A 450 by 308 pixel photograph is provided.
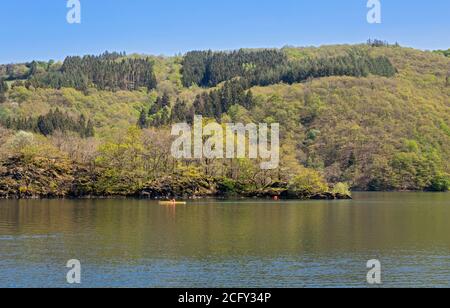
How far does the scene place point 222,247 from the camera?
2399 inches

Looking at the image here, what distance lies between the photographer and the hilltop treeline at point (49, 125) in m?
184

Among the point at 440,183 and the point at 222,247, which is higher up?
the point at 440,183

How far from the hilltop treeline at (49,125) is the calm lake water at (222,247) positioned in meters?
90.8

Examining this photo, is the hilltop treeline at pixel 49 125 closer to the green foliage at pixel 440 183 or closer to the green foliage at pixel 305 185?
the green foliage at pixel 305 185

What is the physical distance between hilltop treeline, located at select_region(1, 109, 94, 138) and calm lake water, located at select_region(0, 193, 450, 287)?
90.8m

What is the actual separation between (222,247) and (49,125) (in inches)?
5454

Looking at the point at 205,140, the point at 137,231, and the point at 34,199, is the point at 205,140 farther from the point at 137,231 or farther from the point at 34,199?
the point at 137,231

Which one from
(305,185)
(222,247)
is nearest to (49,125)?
(305,185)

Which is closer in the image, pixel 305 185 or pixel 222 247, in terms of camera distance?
pixel 222 247

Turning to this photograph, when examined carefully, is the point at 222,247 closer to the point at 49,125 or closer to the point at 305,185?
the point at 305,185

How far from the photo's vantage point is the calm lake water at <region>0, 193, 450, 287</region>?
4766 cm

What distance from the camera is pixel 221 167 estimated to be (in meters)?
144

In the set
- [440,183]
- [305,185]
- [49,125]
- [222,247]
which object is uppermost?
[49,125]

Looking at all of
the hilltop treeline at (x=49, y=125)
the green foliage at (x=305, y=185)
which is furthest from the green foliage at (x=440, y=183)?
the hilltop treeline at (x=49, y=125)
